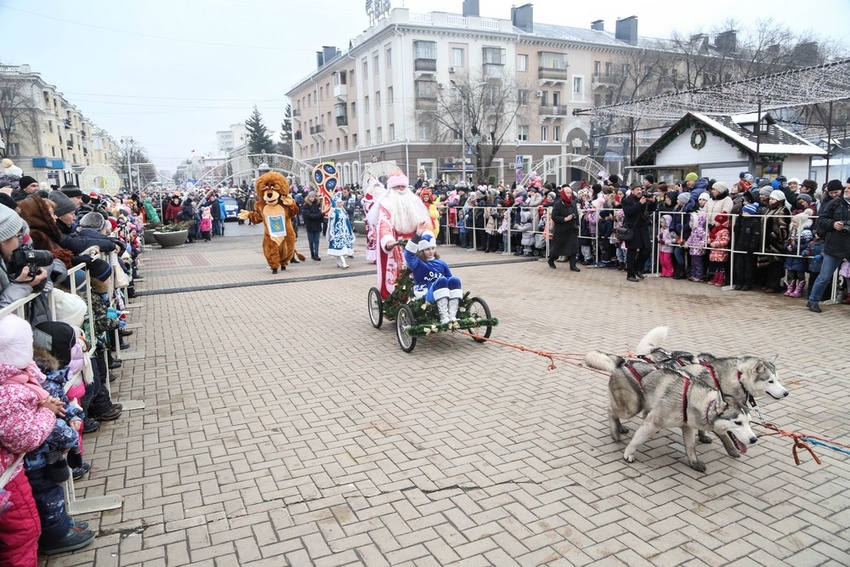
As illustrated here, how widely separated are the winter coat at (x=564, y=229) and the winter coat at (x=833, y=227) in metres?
5.39

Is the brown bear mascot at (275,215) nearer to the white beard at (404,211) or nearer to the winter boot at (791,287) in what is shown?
the white beard at (404,211)

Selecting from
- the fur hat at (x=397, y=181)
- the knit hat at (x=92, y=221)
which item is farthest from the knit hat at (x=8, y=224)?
the fur hat at (x=397, y=181)

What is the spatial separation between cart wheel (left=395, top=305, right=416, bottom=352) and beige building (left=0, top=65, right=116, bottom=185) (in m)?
43.7

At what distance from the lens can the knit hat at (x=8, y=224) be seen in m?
3.59

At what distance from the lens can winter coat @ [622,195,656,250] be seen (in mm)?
11875

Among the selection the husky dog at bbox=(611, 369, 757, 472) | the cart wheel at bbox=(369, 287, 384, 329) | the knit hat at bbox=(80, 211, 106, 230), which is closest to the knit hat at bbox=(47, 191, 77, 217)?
the knit hat at bbox=(80, 211, 106, 230)

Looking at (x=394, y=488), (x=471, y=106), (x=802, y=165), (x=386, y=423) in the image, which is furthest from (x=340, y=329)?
(x=471, y=106)

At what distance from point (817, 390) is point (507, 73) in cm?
4565

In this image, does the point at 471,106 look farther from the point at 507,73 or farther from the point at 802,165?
the point at 802,165

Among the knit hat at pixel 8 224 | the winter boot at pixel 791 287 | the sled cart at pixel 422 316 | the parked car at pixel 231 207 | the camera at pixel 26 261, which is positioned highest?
the knit hat at pixel 8 224

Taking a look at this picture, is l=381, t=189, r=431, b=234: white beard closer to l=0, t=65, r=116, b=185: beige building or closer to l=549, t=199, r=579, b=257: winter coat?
l=549, t=199, r=579, b=257: winter coat

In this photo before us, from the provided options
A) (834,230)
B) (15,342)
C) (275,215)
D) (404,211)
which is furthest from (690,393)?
(275,215)

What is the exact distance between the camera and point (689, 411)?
155 inches

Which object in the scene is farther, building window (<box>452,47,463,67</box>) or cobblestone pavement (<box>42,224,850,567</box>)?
building window (<box>452,47,463,67</box>)
